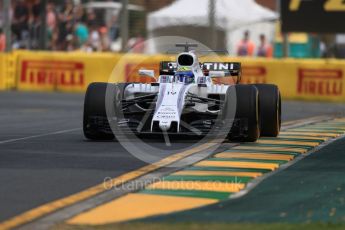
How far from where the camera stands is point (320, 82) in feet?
91.2

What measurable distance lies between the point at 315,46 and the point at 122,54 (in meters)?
7.19

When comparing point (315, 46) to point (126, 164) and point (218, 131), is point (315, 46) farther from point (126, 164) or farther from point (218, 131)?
point (126, 164)

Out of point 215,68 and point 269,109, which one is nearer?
point 269,109

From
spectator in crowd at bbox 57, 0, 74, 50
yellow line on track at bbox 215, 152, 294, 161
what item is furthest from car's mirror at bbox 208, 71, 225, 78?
spectator in crowd at bbox 57, 0, 74, 50

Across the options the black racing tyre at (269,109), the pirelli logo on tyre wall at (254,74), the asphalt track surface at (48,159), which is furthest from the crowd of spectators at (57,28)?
the black racing tyre at (269,109)

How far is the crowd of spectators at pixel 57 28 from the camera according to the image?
3325cm

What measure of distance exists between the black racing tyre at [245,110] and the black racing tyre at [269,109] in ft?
2.36

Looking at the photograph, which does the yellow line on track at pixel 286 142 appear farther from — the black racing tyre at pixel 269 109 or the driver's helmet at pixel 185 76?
the driver's helmet at pixel 185 76

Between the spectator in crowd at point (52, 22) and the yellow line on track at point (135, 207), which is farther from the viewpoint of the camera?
the spectator in crowd at point (52, 22)

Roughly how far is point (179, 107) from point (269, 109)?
5.47ft

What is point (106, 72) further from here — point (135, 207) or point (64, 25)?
point (135, 207)

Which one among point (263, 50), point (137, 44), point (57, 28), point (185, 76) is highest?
point (57, 28)

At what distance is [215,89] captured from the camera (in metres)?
14.5

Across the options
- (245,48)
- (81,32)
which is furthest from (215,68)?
(81,32)
